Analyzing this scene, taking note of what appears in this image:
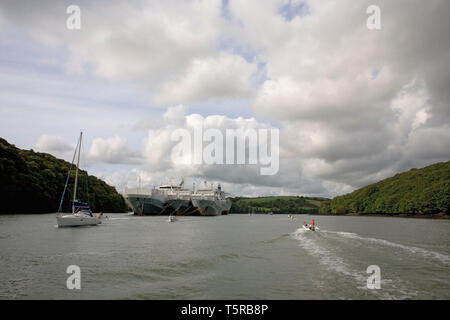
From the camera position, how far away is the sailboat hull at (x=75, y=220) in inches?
1889

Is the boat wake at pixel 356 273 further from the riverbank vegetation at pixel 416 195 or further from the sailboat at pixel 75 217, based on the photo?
the riverbank vegetation at pixel 416 195

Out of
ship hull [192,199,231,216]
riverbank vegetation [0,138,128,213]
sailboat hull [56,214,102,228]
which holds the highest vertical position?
riverbank vegetation [0,138,128,213]

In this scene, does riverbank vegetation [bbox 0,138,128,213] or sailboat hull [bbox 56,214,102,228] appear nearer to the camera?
sailboat hull [bbox 56,214,102,228]

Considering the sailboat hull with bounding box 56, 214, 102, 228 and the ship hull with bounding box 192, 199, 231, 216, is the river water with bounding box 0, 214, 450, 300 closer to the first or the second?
the sailboat hull with bounding box 56, 214, 102, 228

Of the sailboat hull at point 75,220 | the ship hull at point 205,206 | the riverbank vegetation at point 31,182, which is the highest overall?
the riverbank vegetation at point 31,182

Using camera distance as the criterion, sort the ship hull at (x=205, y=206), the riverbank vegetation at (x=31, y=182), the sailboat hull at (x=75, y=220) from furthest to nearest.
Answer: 1. the ship hull at (x=205, y=206)
2. the riverbank vegetation at (x=31, y=182)
3. the sailboat hull at (x=75, y=220)

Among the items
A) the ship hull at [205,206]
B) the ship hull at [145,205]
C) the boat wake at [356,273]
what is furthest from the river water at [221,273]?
the ship hull at [205,206]

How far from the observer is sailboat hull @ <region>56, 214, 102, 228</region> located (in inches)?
1889

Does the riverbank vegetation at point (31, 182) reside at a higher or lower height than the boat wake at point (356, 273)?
higher

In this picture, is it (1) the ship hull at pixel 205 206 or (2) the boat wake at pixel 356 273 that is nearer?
(2) the boat wake at pixel 356 273

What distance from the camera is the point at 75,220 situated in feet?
168

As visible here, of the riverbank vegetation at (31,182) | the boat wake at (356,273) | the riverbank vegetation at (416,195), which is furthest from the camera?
the riverbank vegetation at (416,195)

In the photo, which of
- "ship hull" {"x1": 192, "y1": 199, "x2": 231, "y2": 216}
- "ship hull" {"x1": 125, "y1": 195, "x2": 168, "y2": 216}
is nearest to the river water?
"ship hull" {"x1": 125, "y1": 195, "x2": 168, "y2": 216}
